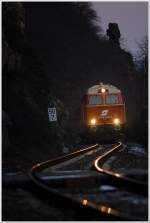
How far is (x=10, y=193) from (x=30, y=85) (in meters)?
15.6

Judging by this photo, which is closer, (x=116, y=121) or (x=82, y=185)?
(x=82, y=185)

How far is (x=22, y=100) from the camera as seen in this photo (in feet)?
71.1

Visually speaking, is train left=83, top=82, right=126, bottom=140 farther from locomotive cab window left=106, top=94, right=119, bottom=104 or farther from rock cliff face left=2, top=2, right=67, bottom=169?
rock cliff face left=2, top=2, right=67, bottom=169

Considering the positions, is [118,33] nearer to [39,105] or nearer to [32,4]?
[32,4]

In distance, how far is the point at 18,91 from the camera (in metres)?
22.1

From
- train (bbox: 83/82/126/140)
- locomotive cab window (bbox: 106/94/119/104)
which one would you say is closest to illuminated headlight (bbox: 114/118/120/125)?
train (bbox: 83/82/126/140)

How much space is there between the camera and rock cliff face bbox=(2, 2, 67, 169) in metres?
18.0

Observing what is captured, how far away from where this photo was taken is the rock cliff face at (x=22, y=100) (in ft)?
59.2

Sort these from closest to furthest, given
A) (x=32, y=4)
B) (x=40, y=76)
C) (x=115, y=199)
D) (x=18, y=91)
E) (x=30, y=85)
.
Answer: (x=115, y=199) < (x=18, y=91) < (x=30, y=85) < (x=40, y=76) < (x=32, y=4)

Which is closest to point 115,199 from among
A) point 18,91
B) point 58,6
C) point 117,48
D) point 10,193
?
point 10,193

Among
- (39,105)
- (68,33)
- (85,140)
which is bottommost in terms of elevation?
(85,140)

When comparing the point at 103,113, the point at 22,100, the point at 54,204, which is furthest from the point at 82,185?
the point at 103,113

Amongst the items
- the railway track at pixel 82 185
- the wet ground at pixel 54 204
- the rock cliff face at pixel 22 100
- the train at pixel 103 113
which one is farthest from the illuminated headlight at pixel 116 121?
the wet ground at pixel 54 204

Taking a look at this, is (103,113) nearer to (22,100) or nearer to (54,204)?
(22,100)
